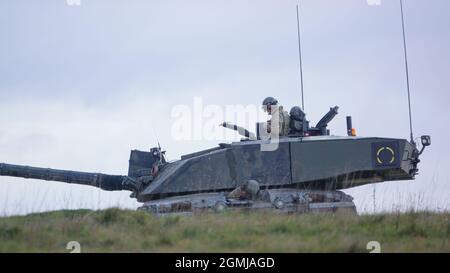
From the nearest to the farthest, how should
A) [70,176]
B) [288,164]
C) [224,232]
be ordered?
[224,232] → [288,164] → [70,176]

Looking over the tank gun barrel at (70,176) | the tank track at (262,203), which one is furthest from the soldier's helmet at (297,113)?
the tank gun barrel at (70,176)

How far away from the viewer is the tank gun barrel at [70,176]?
55.4ft

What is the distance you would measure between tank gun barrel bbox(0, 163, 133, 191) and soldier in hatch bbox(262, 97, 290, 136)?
3416 mm

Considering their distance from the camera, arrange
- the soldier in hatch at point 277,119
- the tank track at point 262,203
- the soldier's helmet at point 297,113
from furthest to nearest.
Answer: the soldier's helmet at point 297,113, the soldier in hatch at point 277,119, the tank track at point 262,203

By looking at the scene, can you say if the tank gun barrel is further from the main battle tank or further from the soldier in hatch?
the soldier in hatch

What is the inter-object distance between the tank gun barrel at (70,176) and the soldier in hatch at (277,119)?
3416 millimetres

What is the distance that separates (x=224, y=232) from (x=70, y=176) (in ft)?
22.4

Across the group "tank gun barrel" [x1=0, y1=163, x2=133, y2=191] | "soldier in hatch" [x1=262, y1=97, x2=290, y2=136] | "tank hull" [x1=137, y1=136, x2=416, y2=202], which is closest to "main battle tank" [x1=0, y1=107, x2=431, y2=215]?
"tank hull" [x1=137, y1=136, x2=416, y2=202]

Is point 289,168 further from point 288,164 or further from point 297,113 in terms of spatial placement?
point 297,113

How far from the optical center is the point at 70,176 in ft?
55.4

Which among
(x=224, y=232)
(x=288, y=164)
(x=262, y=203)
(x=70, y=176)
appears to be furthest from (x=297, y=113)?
(x=224, y=232)

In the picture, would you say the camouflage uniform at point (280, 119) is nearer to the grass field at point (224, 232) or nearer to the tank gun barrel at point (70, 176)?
the grass field at point (224, 232)

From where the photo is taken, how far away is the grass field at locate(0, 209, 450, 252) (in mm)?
9883
